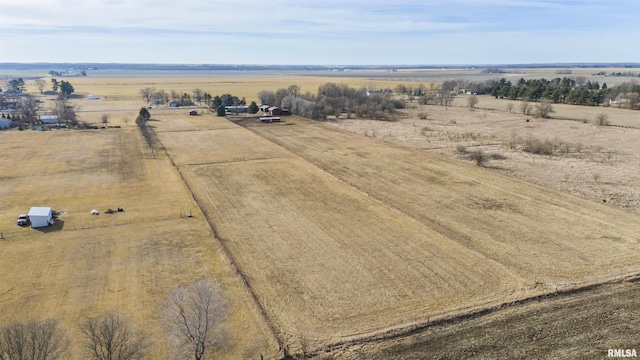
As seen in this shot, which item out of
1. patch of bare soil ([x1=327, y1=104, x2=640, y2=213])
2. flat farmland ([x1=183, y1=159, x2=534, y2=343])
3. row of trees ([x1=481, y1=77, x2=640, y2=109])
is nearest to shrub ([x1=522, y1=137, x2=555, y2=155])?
patch of bare soil ([x1=327, y1=104, x2=640, y2=213])

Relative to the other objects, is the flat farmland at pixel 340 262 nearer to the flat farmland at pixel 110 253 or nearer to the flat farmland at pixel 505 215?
the flat farmland at pixel 110 253

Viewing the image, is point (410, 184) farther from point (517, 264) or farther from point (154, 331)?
point (154, 331)

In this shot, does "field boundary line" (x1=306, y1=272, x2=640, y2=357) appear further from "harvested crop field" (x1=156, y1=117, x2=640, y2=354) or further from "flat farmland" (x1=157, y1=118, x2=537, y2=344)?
"flat farmland" (x1=157, y1=118, x2=537, y2=344)

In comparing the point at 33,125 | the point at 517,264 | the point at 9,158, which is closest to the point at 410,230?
the point at 517,264

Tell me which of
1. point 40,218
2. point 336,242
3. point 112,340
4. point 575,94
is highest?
point 575,94

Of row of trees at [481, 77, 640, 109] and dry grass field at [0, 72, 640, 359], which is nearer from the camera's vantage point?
dry grass field at [0, 72, 640, 359]

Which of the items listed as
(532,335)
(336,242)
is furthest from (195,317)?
(532,335)

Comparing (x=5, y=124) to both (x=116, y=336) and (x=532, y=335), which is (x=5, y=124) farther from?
(x=532, y=335)
